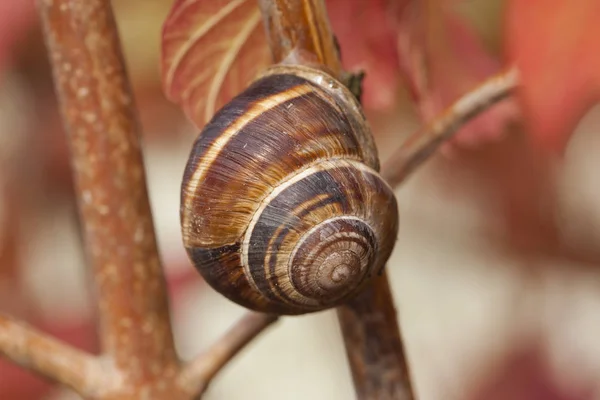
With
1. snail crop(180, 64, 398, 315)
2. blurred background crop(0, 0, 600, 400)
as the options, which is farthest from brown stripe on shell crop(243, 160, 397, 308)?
blurred background crop(0, 0, 600, 400)

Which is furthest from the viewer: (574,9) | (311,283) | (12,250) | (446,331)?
(446,331)

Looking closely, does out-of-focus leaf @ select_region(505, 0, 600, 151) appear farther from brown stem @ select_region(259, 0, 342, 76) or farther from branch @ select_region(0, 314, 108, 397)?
branch @ select_region(0, 314, 108, 397)

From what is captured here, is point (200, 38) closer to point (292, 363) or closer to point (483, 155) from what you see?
point (483, 155)

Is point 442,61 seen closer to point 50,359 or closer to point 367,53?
point 367,53

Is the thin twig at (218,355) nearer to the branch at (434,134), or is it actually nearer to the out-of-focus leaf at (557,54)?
the branch at (434,134)

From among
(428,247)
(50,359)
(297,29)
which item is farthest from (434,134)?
(428,247)

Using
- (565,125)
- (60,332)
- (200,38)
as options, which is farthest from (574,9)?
(60,332)

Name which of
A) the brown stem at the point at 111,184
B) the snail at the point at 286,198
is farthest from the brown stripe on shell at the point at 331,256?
the brown stem at the point at 111,184
